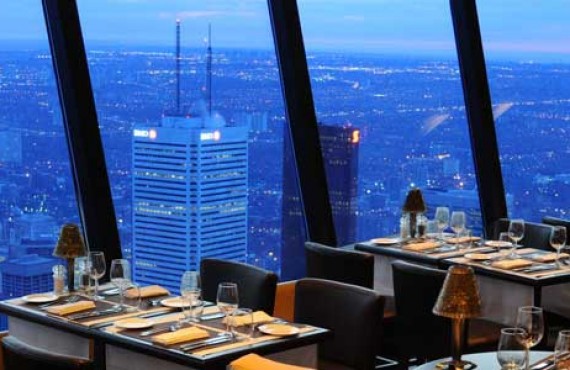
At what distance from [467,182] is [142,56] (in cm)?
302

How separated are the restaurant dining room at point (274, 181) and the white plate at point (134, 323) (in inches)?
0.8

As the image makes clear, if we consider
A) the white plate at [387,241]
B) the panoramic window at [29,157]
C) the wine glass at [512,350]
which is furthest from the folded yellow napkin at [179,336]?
the white plate at [387,241]

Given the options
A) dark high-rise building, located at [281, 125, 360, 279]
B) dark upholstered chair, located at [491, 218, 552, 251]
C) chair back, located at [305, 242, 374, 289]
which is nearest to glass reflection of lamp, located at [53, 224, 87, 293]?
chair back, located at [305, 242, 374, 289]

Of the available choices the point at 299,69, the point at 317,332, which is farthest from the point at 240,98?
the point at 317,332

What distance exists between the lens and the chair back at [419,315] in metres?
5.10

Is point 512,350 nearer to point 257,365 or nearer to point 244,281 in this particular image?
point 257,365

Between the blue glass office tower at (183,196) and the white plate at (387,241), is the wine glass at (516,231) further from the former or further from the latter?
the blue glass office tower at (183,196)

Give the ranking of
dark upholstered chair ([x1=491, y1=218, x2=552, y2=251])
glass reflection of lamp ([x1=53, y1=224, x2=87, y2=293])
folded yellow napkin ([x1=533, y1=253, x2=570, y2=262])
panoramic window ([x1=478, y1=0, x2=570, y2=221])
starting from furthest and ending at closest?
1. panoramic window ([x1=478, y1=0, x2=570, y2=221])
2. dark upholstered chair ([x1=491, y1=218, x2=552, y2=251])
3. folded yellow napkin ([x1=533, y1=253, x2=570, y2=262])
4. glass reflection of lamp ([x1=53, y1=224, x2=87, y2=293])

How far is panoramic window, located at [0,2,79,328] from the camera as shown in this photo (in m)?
5.67

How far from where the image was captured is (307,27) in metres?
7.10

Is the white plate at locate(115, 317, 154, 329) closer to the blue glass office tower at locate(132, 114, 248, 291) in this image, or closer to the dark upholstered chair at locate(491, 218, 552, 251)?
the blue glass office tower at locate(132, 114, 248, 291)

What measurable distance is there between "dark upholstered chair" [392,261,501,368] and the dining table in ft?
3.22

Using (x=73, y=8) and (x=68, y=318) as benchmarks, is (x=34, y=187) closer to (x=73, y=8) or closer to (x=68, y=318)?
(x=73, y=8)

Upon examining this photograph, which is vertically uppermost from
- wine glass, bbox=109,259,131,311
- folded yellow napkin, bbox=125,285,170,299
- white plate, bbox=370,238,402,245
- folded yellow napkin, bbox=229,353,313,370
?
wine glass, bbox=109,259,131,311
